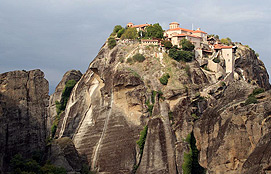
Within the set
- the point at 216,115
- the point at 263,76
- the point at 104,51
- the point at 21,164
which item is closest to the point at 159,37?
the point at 104,51

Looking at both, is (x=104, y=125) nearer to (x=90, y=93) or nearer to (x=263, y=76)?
(x=90, y=93)

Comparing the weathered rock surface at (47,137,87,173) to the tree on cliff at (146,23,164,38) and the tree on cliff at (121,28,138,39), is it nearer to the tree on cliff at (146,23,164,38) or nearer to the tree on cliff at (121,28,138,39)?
the tree on cliff at (121,28,138,39)

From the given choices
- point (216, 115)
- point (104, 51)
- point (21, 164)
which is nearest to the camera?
point (216, 115)

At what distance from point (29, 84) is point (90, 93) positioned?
32532 millimetres

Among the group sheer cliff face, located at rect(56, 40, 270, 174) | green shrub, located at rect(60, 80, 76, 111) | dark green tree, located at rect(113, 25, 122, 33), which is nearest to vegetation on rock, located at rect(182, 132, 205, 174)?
sheer cliff face, located at rect(56, 40, 270, 174)

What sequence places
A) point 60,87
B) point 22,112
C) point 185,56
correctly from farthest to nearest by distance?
point 60,87, point 185,56, point 22,112

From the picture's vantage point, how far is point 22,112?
178ft

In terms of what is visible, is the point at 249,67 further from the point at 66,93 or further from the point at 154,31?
the point at 66,93

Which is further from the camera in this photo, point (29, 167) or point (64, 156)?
point (64, 156)

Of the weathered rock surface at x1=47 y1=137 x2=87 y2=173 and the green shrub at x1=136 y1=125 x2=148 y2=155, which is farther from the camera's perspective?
the green shrub at x1=136 y1=125 x2=148 y2=155

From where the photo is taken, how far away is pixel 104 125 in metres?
81.0

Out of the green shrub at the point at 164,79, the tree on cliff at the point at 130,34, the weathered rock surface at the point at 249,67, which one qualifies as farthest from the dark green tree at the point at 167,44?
the weathered rock surface at the point at 249,67

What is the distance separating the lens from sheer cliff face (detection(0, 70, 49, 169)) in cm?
5134

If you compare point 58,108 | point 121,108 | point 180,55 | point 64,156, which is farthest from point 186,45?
point 64,156
